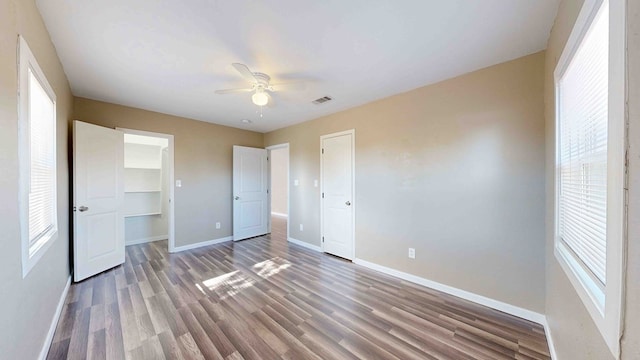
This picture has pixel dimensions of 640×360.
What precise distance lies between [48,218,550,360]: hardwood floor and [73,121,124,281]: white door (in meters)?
0.26

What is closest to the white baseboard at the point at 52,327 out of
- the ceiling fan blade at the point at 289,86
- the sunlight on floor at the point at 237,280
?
the sunlight on floor at the point at 237,280

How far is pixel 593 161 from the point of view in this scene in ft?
3.60

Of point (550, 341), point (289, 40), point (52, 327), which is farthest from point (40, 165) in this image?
point (550, 341)

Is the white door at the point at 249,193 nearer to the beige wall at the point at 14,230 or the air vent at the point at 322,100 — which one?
the air vent at the point at 322,100

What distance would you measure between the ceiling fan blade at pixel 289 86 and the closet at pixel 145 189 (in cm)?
308

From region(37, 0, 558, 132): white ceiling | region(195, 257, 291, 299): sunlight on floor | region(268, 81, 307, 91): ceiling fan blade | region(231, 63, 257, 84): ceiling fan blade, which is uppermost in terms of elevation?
region(37, 0, 558, 132): white ceiling

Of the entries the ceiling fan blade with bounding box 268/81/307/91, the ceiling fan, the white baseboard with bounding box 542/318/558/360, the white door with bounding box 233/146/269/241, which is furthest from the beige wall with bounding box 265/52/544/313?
the white door with bounding box 233/146/269/241

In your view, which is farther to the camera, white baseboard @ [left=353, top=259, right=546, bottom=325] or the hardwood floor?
white baseboard @ [left=353, top=259, right=546, bottom=325]

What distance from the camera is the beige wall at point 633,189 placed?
0.68 m

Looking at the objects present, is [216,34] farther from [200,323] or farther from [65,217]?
[65,217]

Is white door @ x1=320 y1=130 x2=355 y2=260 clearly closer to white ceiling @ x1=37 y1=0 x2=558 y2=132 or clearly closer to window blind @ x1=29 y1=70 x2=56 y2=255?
white ceiling @ x1=37 y1=0 x2=558 y2=132

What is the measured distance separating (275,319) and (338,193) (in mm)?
2152

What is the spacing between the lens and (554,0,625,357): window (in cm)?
78

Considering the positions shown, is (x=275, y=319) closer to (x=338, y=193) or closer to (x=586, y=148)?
(x=338, y=193)
